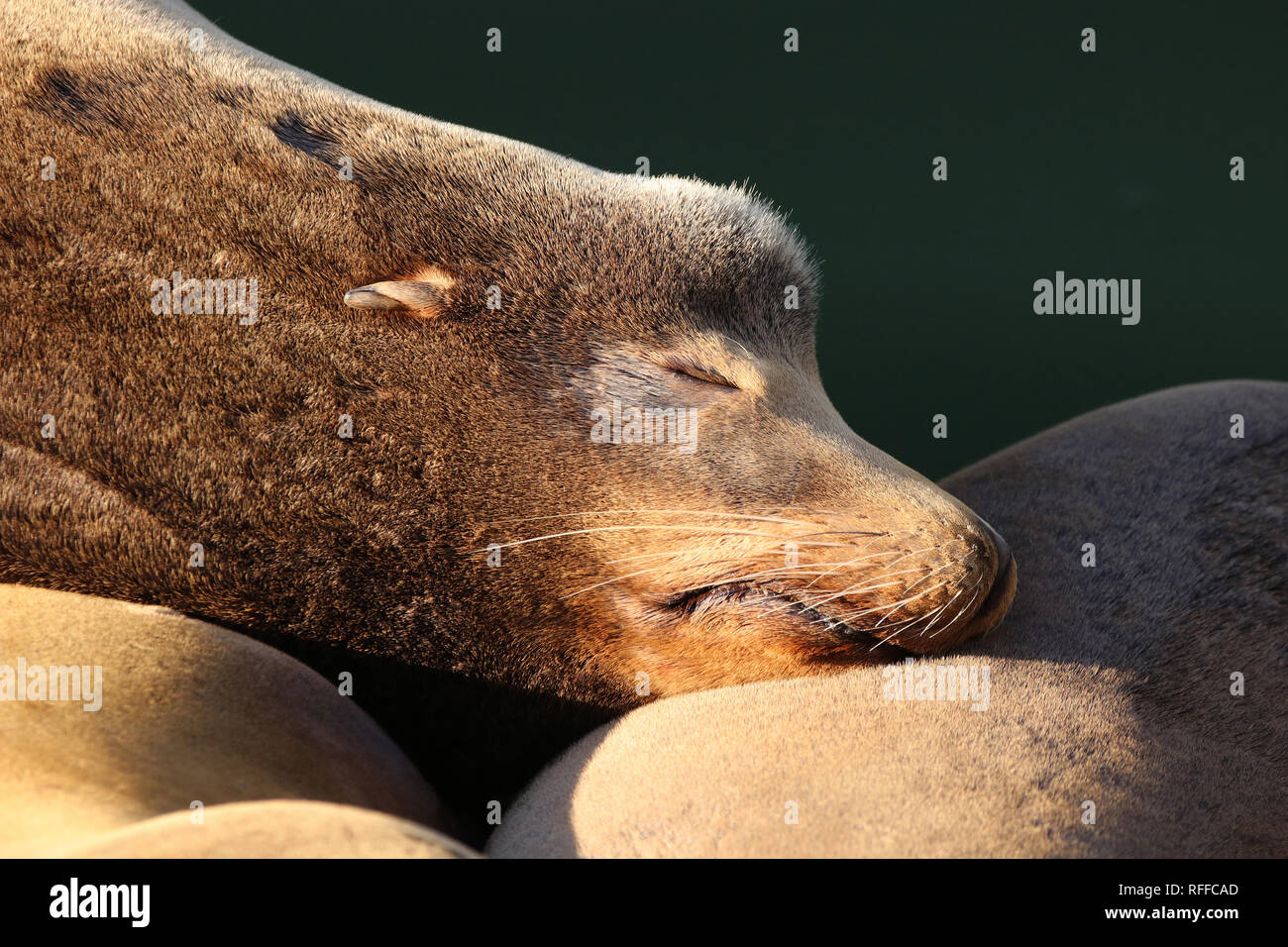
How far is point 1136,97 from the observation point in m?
3.91

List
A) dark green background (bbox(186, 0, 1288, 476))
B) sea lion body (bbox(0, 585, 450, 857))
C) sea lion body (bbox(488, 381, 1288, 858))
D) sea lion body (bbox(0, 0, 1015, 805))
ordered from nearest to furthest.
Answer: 1. sea lion body (bbox(0, 585, 450, 857))
2. sea lion body (bbox(488, 381, 1288, 858))
3. sea lion body (bbox(0, 0, 1015, 805))
4. dark green background (bbox(186, 0, 1288, 476))

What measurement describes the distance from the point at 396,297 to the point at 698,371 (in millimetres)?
471

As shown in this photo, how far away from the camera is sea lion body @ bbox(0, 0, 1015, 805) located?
177 centimetres

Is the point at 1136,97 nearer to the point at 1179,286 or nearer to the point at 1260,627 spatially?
the point at 1179,286

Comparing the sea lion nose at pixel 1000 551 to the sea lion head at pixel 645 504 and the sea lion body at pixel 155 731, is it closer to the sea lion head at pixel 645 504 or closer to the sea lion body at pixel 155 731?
the sea lion head at pixel 645 504

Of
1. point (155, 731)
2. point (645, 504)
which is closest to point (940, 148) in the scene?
point (645, 504)

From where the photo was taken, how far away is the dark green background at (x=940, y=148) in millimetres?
3721

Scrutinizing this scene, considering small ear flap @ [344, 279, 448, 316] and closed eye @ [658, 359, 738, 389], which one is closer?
small ear flap @ [344, 279, 448, 316]

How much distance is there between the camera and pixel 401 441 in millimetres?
1795

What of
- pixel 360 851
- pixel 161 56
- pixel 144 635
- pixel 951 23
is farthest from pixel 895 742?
pixel 951 23

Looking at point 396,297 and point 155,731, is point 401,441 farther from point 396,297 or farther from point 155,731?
point 155,731

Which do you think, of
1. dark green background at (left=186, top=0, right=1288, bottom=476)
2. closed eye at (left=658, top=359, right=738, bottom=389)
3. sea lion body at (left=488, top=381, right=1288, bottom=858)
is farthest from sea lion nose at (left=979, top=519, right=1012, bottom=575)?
dark green background at (left=186, top=0, right=1288, bottom=476)

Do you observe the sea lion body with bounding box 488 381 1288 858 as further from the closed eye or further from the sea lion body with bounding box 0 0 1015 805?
the closed eye

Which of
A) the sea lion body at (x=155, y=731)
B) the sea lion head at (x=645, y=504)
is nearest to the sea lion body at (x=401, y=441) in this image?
the sea lion head at (x=645, y=504)
